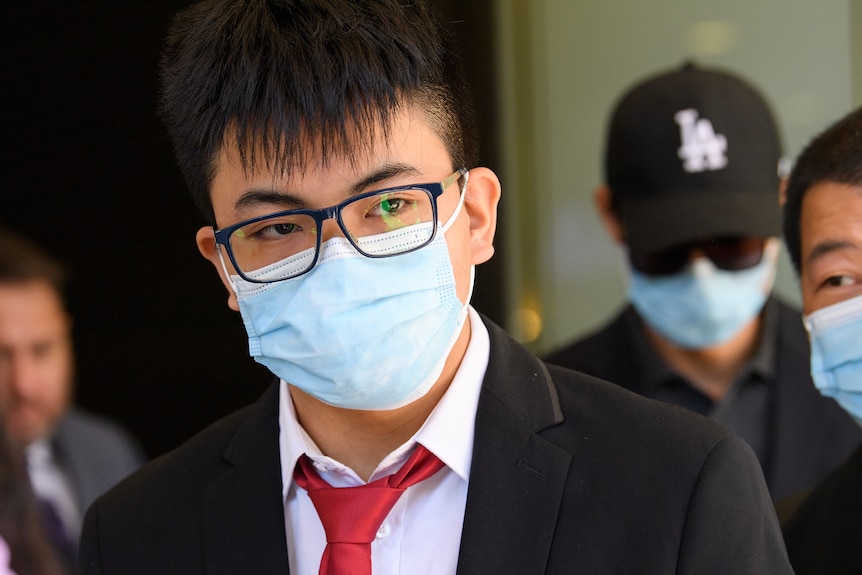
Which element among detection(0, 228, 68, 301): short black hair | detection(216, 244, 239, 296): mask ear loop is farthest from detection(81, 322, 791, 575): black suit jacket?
detection(0, 228, 68, 301): short black hair

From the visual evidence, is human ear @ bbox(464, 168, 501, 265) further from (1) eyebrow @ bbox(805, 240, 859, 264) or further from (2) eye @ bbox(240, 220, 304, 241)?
(1) eyebrow @ bbox(805, 240, 859, 264)

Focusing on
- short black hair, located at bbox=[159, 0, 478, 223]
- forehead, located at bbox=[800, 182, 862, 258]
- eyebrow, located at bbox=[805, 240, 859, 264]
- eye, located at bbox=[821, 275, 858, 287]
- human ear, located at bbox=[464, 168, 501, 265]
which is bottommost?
eye, located at bbox=[821, 275, 858, 287]

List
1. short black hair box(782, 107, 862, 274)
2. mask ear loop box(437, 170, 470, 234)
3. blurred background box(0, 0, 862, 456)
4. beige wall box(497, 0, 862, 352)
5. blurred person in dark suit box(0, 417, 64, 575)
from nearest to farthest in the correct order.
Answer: blurred person in dark suit box(0, 417, 64, 575) < mask ear loop box(437, 170, 470, 234) < short black hair box(782, 107, 862, 274) < beige wall box(497, 0, 862, 352) < blurred background box(0, 0, 862, 456)

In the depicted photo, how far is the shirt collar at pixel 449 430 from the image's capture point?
1.75 meters

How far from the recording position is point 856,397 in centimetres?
195

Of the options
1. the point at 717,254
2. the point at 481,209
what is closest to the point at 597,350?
the point at 717,254

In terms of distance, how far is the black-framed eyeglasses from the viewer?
5.49 feet

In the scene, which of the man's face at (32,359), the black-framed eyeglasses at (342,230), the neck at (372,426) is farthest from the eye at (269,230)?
the man's face at (32,359)

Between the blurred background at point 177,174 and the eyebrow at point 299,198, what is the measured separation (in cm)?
222

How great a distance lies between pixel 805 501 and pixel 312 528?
3.16 feet

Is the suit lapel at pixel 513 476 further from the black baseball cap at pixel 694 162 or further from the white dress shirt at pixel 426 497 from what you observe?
the black baseball cap at pixel 694 162

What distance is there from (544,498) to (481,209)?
47 centimetres

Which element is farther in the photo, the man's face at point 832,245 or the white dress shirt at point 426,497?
the man's face at point 832,245

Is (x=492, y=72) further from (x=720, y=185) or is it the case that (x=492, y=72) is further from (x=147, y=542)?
(x=147, y=542)
